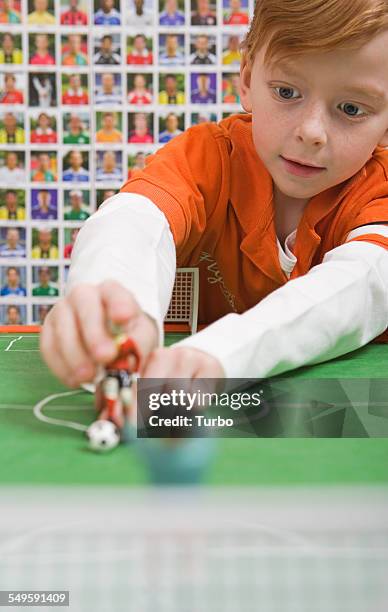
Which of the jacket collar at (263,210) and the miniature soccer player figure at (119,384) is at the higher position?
the miniature soccer player figure at (119,384)

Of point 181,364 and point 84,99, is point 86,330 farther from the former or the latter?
point 84,99

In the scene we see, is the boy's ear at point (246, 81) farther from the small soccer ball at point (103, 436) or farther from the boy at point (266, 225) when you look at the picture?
the small soccer ball at point (103, 436)

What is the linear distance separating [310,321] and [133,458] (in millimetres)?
249

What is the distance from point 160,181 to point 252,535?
53 cm

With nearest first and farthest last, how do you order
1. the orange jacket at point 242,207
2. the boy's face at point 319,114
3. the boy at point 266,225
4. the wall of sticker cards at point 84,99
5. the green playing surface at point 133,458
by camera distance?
the green playing surface at point 133,458 < the boy at point 266,225 < the boy's face at point 319,114 < the orange jacket at point 242,207 < the wall of sticker cards at point 84,99

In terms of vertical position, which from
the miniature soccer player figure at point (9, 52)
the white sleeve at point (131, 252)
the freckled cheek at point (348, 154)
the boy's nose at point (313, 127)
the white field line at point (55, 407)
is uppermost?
the boy's nose at point (313, 127)

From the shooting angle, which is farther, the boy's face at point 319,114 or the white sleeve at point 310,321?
the boy's face at point 319,114

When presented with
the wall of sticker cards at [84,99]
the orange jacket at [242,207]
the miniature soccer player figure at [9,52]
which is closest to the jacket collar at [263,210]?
the orange jacket at [242,207]

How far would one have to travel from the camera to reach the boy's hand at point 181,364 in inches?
20.5

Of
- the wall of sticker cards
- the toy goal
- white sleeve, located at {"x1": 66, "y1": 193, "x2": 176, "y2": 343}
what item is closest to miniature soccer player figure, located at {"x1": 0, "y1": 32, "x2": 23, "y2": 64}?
the wall of sticker cards

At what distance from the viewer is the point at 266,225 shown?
91 centimetres

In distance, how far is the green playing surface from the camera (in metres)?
0.43

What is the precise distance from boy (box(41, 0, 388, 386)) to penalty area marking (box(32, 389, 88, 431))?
29mm

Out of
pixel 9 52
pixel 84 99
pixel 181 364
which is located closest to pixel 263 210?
pixel 181 364
